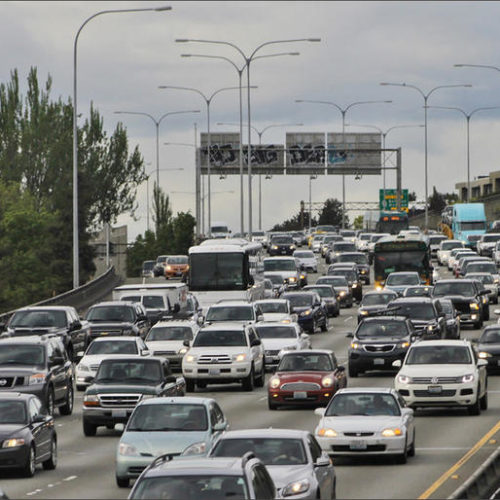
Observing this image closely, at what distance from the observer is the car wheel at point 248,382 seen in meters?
40.8

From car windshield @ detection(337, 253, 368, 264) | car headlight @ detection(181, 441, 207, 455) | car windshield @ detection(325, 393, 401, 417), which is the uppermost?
car windshield @ detection(337, 253, 368, 264)

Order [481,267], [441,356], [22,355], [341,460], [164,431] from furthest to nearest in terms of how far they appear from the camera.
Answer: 1. [481,267]
2. [22,355]
3. [441,356]
4. [341,460]
5. [164,431]

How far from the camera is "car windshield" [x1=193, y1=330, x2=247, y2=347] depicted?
134ft

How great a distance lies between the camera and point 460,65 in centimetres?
8469

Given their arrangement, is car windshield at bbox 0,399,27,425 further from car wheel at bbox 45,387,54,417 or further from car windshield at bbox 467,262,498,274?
car windshield at bbox 467,262,498,274

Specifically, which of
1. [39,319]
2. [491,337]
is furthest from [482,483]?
[39,319]

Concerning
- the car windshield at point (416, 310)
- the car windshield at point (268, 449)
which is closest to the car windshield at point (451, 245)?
the car windshield at point (416, 310)

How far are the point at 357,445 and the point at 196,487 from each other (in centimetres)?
1136

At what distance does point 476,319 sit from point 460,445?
30149 millimetres

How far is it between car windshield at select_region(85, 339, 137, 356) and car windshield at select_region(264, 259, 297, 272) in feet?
126

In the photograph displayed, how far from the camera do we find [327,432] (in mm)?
26281

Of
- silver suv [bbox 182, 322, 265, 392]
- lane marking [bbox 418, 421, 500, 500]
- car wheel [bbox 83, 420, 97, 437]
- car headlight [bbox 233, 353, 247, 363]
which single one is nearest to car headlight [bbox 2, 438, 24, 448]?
lane marking [bbox 418, 421, 500, 500]

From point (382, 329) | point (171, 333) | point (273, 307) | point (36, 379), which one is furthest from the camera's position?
point (273, 307)

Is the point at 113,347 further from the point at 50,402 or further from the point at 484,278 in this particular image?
the point at 484,278
